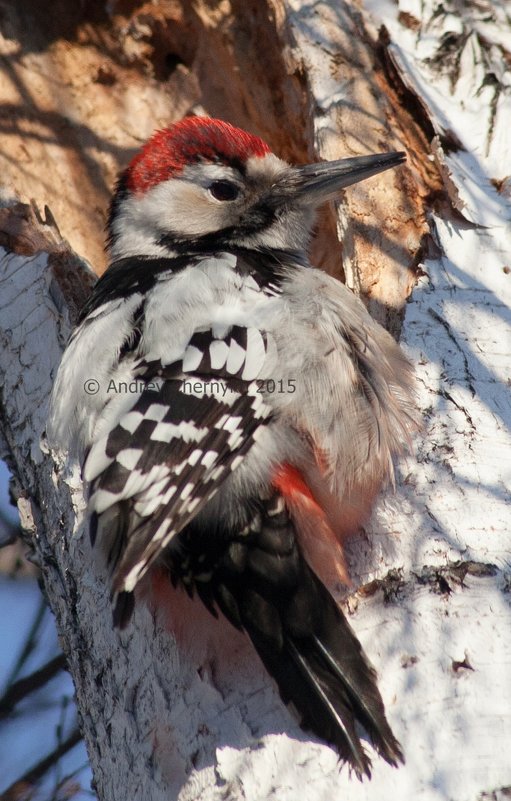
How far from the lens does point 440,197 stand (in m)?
2.98

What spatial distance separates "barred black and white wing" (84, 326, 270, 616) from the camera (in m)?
1.93

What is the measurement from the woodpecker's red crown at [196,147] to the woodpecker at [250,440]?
1.26 feet

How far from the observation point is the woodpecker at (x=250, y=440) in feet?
6.38

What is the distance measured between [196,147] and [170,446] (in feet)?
4.45

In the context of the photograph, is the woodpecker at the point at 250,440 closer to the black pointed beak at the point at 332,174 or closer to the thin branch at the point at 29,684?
the black pointed beak at the point at 332,174

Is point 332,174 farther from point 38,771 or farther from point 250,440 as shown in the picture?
point 38,771

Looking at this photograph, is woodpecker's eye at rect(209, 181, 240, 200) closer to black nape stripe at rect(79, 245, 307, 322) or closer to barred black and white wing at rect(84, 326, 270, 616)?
black nape stripe at rect(79, 245, 307, 322)

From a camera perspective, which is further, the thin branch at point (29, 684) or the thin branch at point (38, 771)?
the thin branch at point (29, 684)

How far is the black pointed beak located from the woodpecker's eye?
17 centimetres

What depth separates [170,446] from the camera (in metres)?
1.99

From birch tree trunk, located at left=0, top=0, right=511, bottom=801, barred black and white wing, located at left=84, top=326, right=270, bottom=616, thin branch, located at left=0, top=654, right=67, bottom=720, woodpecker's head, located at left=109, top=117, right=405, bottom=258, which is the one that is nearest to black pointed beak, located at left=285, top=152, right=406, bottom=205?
woodpecker's head, located at left=109, top=117, right=405, bottom=258

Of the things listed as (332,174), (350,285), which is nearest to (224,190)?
(332,174)

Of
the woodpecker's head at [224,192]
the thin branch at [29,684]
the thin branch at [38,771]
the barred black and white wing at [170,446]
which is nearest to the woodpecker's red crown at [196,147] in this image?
the woodpecker's head at [224,192]

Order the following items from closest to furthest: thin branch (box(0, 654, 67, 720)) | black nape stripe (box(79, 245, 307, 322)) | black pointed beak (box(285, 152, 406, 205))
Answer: black nape stripe (box(79, 245, 307, 322)) → black pointed beak (box(285, 152, 406, 205)) → thin branch (box(0, 654, 67, 720))
